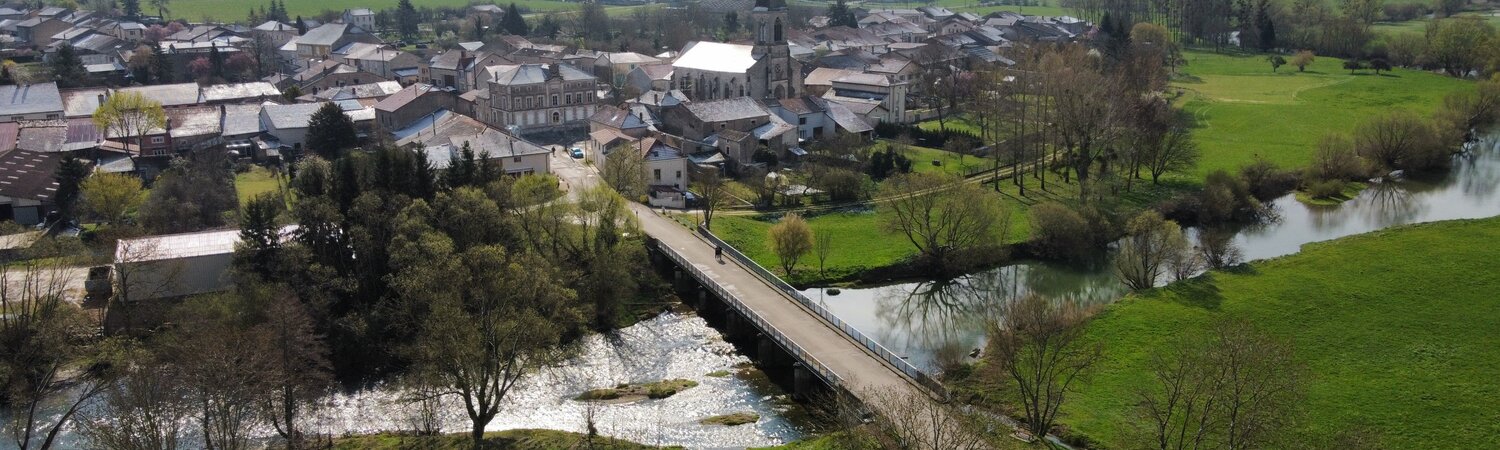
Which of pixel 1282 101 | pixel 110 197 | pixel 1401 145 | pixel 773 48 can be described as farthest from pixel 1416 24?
pixel 110 197

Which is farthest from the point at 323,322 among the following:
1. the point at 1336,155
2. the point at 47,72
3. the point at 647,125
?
the point at 47,72

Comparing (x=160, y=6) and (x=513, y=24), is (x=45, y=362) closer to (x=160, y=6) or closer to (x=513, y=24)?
(x=513, y=24)

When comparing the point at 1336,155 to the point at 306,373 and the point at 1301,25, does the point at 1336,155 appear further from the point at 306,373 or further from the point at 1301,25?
the point at 1301,25

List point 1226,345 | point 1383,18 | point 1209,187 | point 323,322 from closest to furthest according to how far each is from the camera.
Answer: point 1226,345 < point 323,322 < point 1209,187 < point 1383,18

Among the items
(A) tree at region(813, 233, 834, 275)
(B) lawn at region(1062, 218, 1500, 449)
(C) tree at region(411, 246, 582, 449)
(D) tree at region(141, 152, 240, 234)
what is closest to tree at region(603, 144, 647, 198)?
(A) tree at region(813, 233, 834, 275)

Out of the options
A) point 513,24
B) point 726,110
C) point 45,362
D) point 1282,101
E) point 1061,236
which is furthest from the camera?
point 513,24
